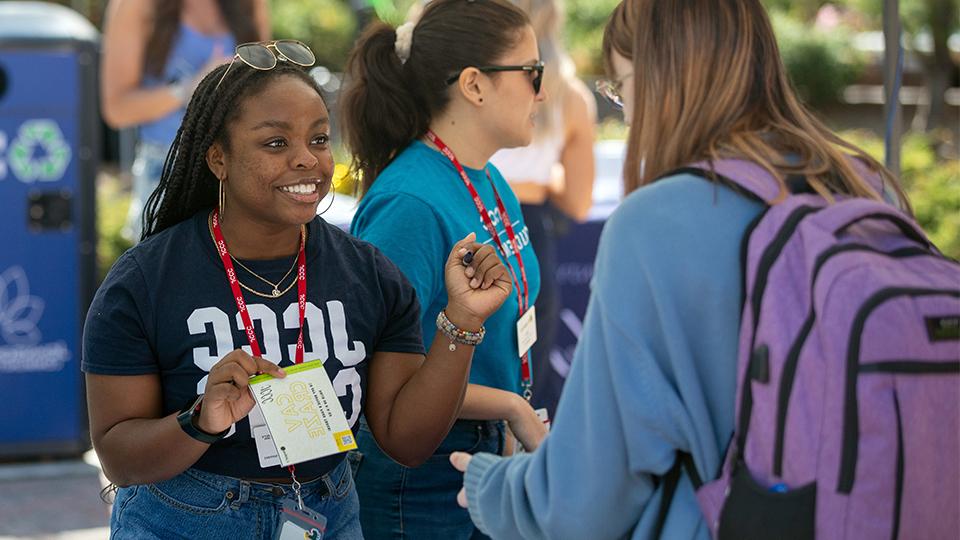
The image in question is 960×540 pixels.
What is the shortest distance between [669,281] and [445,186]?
3.92 feet

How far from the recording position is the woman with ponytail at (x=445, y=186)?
2.95 m

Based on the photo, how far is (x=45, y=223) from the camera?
19.0 ft

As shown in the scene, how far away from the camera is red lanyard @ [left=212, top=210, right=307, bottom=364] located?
2.47m

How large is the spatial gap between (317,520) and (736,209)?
1.03 metres

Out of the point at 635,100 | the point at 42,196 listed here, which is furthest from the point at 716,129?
the point at 42,196

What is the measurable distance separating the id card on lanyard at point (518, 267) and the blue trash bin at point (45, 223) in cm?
301

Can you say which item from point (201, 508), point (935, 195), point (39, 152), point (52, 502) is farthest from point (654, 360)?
point (935, 195)

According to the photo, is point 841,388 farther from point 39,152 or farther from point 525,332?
point 39,152

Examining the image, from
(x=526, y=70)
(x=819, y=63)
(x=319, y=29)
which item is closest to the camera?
(x=526, y=70)

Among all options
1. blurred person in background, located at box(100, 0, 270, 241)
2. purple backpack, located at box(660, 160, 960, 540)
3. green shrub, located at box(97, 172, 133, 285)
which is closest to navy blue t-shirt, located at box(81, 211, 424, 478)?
purple backpack, located at box(660, 160, 960, 540)

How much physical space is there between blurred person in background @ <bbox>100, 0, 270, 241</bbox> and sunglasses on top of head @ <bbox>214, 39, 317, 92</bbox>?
A: 8.66 ft

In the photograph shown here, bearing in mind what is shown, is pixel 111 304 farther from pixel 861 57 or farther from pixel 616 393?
pixel 861 57

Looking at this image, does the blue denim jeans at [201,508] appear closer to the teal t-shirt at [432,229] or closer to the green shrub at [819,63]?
the teal t-shirt at [432,229]

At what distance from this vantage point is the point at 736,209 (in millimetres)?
1983
